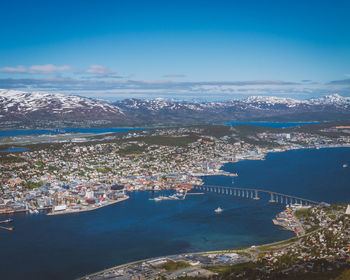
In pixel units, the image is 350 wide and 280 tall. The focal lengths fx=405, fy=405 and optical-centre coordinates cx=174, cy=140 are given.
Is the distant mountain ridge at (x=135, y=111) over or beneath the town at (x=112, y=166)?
over

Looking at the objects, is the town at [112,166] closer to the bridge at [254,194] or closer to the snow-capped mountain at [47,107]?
the bridge at [254,194]

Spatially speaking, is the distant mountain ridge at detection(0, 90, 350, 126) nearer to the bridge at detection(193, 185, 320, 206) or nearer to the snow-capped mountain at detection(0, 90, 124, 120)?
the snow-capped mountain at detection(0, 90, 124, 120)

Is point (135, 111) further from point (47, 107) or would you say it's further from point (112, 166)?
point (112, 166)

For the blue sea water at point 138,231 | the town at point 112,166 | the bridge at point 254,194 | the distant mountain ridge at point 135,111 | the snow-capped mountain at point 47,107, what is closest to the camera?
the blue sea water at point 138,231

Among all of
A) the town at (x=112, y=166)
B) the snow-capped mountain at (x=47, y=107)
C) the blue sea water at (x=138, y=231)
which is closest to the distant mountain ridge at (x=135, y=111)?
the snow-capped mountain at (x=47, y=107)

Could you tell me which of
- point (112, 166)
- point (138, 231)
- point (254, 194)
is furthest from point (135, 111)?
point (138, 231)

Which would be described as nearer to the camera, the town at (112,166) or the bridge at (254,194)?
the bridge at (254,194)

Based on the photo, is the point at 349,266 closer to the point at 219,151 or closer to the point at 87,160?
the point at 87,160

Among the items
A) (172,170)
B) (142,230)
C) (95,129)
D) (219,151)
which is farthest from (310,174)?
(95,129)
